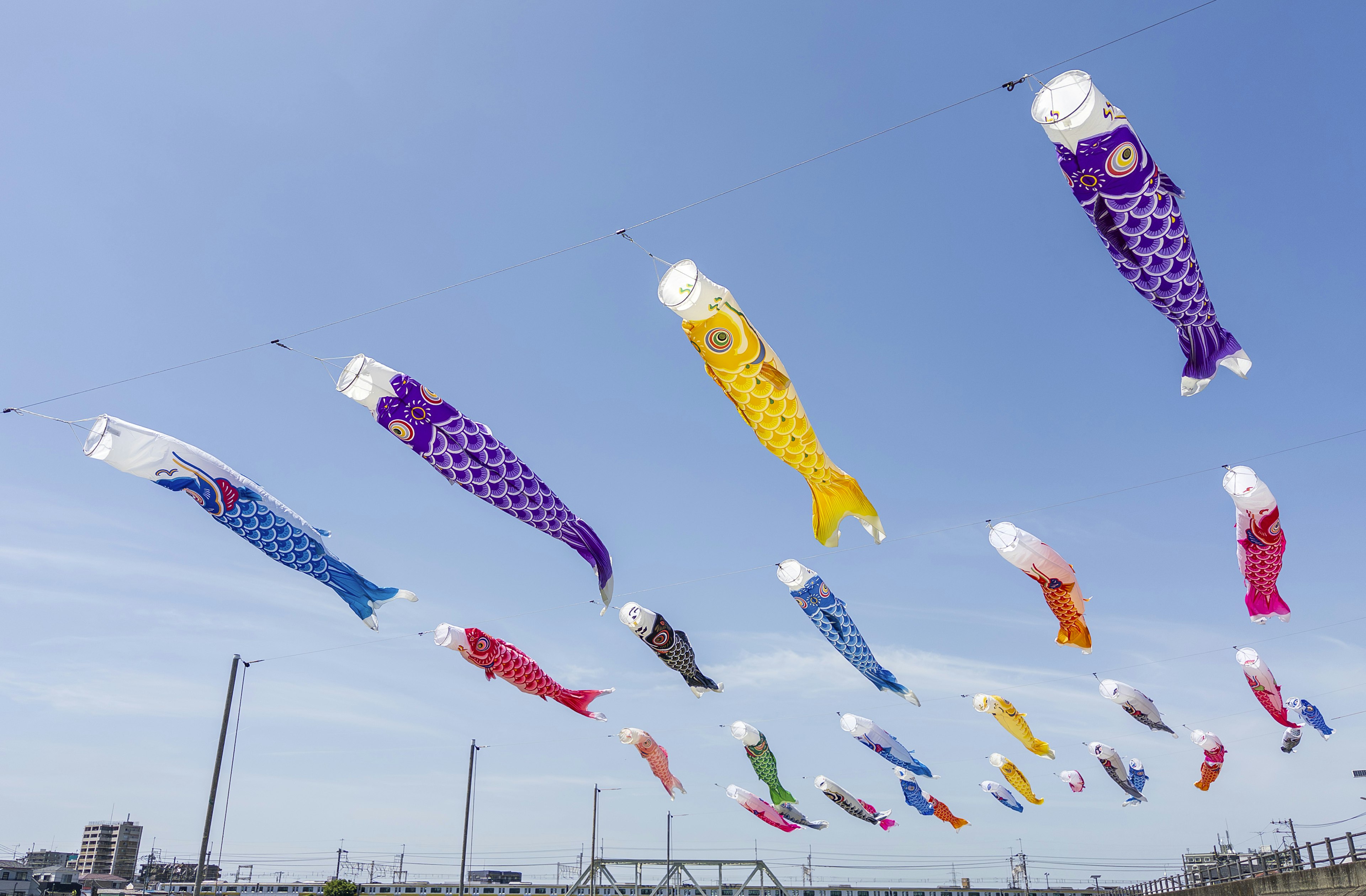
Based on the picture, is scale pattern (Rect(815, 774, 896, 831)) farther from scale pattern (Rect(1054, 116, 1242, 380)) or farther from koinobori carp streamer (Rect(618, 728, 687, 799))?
scale pattern (Rect(1054, 116, 1242, 380))

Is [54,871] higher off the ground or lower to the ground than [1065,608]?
lower

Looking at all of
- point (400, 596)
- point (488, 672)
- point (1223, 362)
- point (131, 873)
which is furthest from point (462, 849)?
point (131, 873)

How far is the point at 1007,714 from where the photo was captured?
78.0 feet

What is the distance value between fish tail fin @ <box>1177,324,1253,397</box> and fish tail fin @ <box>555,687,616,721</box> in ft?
50.1

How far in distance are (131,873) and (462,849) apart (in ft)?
469

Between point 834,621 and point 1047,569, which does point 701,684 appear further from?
point 1047,569

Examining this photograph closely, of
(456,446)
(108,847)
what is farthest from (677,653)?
(108,847)

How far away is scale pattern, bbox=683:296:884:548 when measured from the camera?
389 inches

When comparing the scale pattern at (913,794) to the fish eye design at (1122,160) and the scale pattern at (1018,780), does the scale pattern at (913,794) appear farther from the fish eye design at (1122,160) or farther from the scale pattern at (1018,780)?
the fish eye design at (1122,160)

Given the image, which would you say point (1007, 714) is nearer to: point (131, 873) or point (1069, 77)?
point (1069, 77)

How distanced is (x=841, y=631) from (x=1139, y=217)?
1097 centimetres

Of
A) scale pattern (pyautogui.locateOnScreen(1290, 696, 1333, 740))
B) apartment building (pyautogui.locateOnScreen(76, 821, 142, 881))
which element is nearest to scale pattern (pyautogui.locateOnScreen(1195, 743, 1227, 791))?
scale pattern (pyautogui.locateOnScreen(1290, 696, 1333, 740))

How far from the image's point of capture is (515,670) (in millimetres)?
19625

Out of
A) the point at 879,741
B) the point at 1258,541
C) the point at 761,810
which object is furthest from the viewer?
the point at 761,810
